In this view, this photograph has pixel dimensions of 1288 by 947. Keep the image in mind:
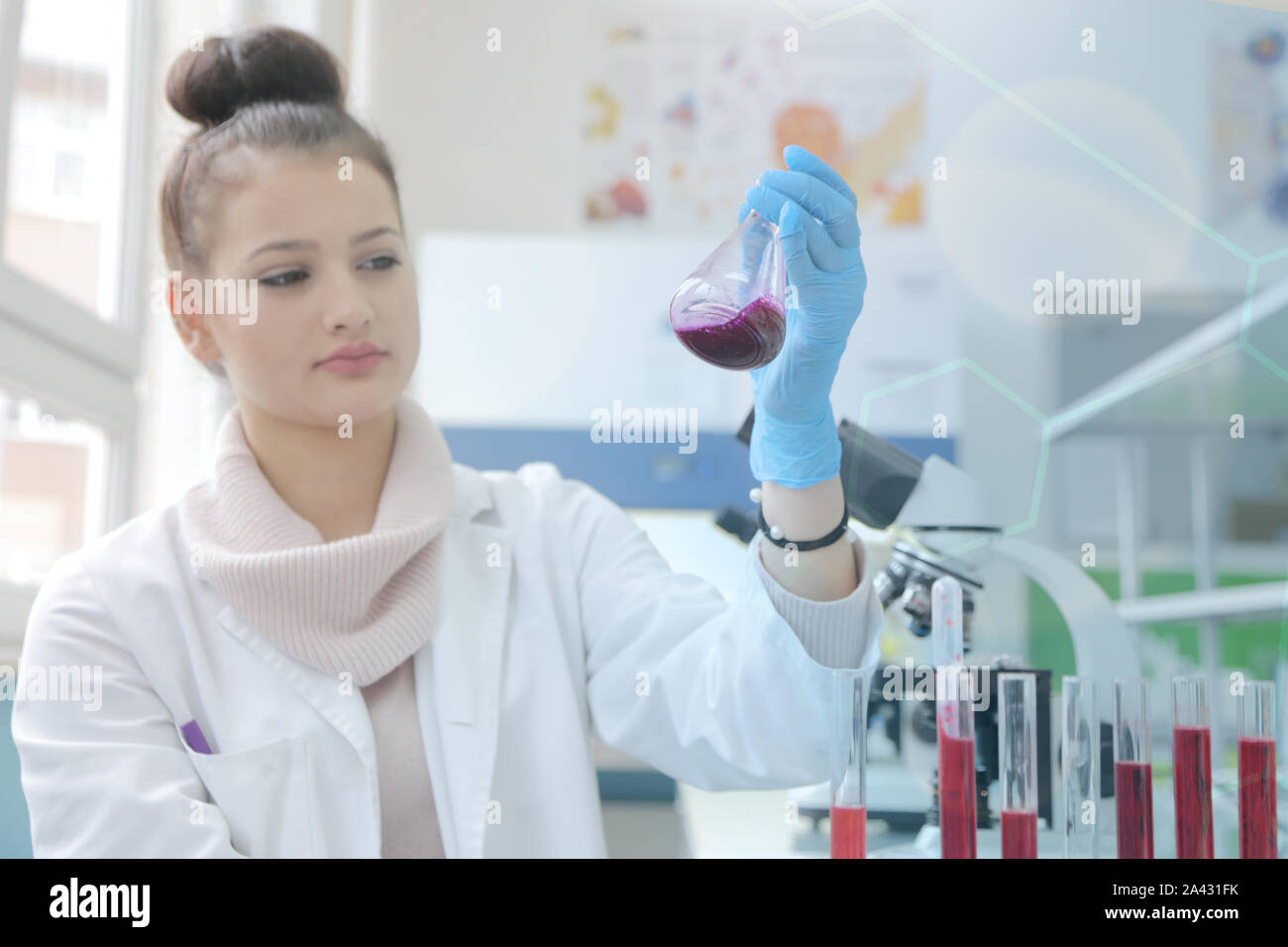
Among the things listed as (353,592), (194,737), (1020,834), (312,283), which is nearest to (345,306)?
(312,283)

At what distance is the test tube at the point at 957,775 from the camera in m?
0.68

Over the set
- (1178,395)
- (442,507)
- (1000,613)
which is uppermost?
(1178,395)

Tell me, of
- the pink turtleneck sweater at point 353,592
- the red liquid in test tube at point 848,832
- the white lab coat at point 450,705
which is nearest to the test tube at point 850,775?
the red liquid in test tube at point 848,832

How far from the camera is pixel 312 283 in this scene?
0.88m

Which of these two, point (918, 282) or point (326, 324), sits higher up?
point (918, 282)

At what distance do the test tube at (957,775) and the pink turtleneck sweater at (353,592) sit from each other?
449mm

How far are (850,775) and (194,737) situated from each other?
0.54 metres

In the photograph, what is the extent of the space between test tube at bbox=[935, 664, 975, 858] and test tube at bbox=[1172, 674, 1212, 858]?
0.14 m

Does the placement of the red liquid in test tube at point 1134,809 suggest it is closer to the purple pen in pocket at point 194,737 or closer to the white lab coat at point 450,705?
the white lab coat at point 450,705

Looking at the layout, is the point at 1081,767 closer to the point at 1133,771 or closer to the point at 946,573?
the point at 1133,771

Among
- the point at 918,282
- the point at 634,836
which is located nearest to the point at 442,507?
the point at 634,836
